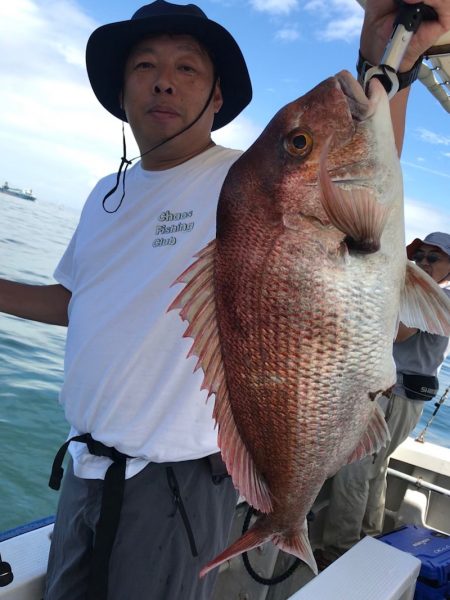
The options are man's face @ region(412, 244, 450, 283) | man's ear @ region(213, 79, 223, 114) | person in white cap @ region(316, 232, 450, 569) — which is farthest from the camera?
man's face @ region(412, 244, 450, 283)

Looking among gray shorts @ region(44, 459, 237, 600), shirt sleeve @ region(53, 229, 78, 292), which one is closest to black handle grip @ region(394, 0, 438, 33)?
gray shorts @ region(44, 459, 237, 600)

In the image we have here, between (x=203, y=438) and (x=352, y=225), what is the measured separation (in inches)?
33.6

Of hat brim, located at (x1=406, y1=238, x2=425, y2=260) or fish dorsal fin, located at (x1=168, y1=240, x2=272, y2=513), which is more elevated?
hat brim, located at (x1=406, y1=238, x2=425, y2=260)

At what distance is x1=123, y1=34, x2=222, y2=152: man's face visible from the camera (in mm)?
1707

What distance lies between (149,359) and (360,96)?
0.95 metres

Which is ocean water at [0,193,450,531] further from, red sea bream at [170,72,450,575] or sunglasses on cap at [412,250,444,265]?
red sea bream at [170,72,450,575]

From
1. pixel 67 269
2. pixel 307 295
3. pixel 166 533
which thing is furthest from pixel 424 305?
pixel 67 269

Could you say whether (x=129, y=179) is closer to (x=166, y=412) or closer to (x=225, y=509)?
(x=166, y=412)

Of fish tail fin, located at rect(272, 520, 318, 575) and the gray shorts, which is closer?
fish tail fin, located at rect(272, 520, 318, 575)

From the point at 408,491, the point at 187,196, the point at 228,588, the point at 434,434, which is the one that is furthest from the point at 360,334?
the point at 434,434

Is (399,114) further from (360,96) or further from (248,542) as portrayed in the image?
(248,542)

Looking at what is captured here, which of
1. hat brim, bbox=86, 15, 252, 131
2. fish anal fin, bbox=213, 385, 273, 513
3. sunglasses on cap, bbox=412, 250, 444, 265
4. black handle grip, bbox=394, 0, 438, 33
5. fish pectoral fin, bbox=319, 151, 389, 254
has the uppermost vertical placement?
hat brim, bbox=86, 15, 252, 131

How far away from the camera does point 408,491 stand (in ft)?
13.5

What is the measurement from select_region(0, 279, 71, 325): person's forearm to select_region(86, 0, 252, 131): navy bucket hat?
84cm
